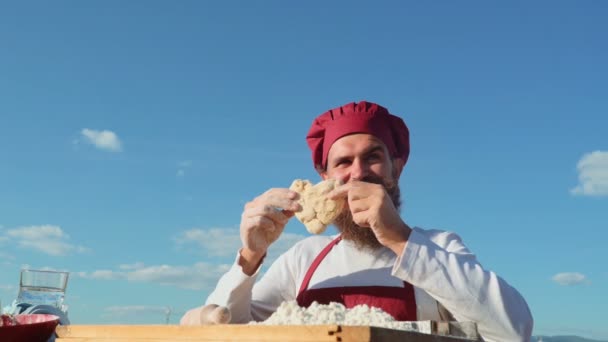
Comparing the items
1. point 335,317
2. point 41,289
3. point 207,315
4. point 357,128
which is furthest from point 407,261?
point 41,289

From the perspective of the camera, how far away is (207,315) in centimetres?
284

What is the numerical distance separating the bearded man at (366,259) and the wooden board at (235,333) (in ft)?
1.79

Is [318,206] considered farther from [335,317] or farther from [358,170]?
[335,317]

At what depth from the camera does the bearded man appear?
9.42 feet

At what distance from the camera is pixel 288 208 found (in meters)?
3.20

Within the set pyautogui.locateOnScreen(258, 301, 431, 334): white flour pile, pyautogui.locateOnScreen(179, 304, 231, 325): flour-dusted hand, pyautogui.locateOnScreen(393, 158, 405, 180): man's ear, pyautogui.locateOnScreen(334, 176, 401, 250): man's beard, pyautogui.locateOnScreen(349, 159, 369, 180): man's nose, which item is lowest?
pyautogui.locateOnScreen(258, 301, 431, 334): white flour pile

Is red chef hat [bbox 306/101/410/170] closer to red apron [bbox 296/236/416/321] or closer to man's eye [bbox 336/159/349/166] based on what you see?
man's eye [bbox 336/159/349/166]

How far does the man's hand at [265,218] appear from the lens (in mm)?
3201

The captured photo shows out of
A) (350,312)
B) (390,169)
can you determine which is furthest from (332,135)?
(350,312)

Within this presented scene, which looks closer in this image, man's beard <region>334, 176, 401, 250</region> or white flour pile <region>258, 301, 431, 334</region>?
white flour pile <region>258, 301, 431, 334</region>

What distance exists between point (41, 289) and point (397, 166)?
2.32m

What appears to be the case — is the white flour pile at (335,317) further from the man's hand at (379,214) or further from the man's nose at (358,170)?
the man's nose at (358,170)

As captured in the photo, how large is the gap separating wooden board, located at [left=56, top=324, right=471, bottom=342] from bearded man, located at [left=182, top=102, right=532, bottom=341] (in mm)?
546

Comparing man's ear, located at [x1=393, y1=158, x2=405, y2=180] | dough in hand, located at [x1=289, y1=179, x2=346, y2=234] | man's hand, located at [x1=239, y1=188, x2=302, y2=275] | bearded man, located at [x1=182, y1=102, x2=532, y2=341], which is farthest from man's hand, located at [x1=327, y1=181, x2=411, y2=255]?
man's ear, located at [x1=393, y1=158, x2=405, y2=180]
